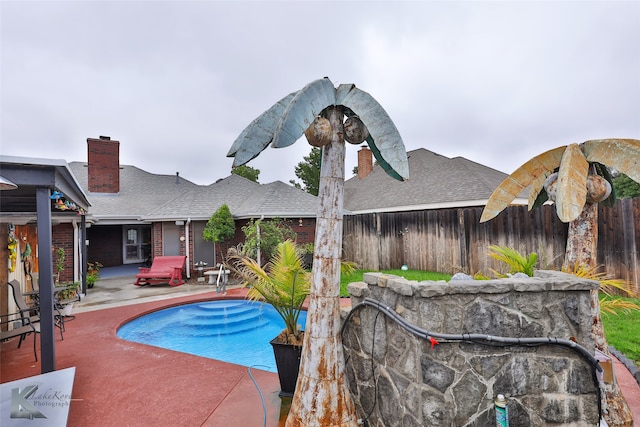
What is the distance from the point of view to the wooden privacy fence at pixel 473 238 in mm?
5828

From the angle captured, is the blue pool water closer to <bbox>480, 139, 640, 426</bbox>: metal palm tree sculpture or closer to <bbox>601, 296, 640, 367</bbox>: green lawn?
<bbox>480, 139, 640, 426</bbox>: metal palm tree sculpture

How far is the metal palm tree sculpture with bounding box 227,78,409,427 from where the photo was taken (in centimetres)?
244

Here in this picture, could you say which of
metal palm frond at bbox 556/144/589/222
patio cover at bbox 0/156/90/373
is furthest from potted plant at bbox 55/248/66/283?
metal palm frond at bbox 556/144/589/222

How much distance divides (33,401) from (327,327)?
3.09m

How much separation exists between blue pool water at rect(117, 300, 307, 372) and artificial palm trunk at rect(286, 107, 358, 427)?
2.59m

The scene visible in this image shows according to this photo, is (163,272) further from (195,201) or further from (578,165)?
(578,165)

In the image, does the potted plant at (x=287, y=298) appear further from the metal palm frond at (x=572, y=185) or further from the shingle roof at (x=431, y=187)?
the shingle roof at (x=431, y=187)

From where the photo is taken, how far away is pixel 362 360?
2.88 metres

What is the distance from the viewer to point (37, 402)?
2980mm

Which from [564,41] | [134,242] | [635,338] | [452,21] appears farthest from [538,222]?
[134,242]

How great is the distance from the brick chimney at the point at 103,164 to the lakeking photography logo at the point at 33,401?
47.9 ft

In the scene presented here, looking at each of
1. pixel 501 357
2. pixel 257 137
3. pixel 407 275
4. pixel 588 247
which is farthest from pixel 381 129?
pixel 407 275

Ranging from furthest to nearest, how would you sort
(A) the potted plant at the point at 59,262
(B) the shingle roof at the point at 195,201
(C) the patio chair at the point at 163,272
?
1. (B) the shingle roof at the point at 195,201
2. (C) the patio chair at the point at 163,272
3. (A) the potted plant at the point at 59,262

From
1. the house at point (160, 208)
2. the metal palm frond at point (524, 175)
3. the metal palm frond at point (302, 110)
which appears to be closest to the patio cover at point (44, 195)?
the metal palm frond at point (302, 110)
